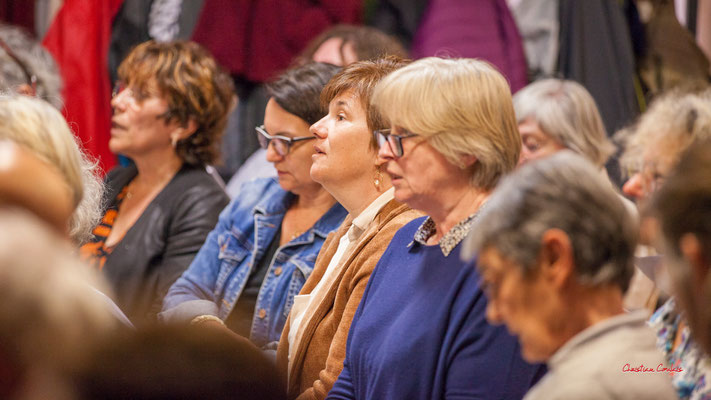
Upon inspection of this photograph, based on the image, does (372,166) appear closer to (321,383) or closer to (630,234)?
(321,383)

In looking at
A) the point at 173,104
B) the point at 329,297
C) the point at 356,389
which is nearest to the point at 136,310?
the point at 173,104

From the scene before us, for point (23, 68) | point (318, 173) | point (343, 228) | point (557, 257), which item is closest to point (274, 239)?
point (343, 228)

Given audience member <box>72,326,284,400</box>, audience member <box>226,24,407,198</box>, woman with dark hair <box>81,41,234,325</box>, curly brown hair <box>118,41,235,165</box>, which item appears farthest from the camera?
audience member <box>226,24,407,198</box>

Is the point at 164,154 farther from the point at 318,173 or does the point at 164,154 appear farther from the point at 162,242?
the point at 318,173

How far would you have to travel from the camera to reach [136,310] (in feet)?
9.68

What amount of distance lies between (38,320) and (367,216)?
126cm

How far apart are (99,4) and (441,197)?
9.94 feet

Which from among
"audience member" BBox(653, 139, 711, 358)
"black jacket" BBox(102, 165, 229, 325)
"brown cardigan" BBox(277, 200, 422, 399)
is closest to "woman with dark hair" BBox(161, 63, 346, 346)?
"black jacket" BBox(102, 165, 229, 325)

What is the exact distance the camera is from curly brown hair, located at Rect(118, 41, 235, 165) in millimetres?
3299

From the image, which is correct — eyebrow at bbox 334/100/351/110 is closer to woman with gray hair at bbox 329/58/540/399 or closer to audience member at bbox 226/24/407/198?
woman with gray hair at bbox 329/58/540/399

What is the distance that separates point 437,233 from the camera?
1.89 meters

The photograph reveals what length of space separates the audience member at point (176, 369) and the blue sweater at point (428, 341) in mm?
696

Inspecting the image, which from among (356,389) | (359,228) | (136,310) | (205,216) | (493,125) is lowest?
(136,310)

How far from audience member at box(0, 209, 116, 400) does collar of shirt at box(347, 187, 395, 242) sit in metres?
1.18
